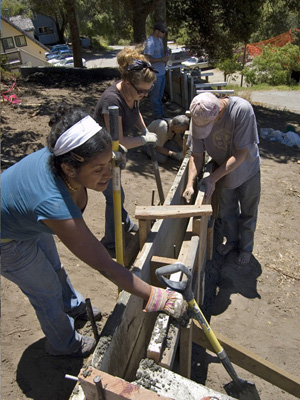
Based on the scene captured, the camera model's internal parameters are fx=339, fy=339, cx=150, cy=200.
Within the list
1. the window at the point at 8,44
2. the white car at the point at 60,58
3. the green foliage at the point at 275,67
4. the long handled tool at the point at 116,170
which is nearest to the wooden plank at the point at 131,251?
the long handled tool at the point at 116,170

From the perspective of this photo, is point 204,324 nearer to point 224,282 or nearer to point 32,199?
point 32,199

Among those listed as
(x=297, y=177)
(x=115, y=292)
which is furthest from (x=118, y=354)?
(x=297, y=177)

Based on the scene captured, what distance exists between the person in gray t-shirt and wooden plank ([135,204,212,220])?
0.53m

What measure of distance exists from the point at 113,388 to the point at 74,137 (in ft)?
3.74

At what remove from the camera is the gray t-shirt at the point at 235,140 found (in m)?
2.99

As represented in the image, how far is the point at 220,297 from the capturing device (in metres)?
3.56

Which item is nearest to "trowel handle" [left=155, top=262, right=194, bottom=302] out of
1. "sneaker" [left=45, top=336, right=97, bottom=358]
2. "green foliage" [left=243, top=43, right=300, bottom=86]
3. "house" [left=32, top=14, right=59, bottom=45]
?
"sneaker" [left=45, top=336, right=97, bottom=358]

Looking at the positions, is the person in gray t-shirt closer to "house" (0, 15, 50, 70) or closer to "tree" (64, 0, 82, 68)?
"tree" (64, 0, 82, 68)

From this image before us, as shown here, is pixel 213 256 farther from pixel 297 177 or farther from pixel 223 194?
pixel 297 177

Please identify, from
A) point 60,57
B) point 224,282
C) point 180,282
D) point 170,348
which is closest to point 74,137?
point 180,282

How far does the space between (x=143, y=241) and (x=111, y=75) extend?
9.64 metres

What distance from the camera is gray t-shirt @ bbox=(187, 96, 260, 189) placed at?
299 centimetres

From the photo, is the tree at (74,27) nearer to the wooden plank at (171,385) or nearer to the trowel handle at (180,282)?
the trowel handle at (180,282)

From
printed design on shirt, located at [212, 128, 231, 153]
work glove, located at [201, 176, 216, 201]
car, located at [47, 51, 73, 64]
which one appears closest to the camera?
printed design on shirt, located at [212, 128, 231, 153]
